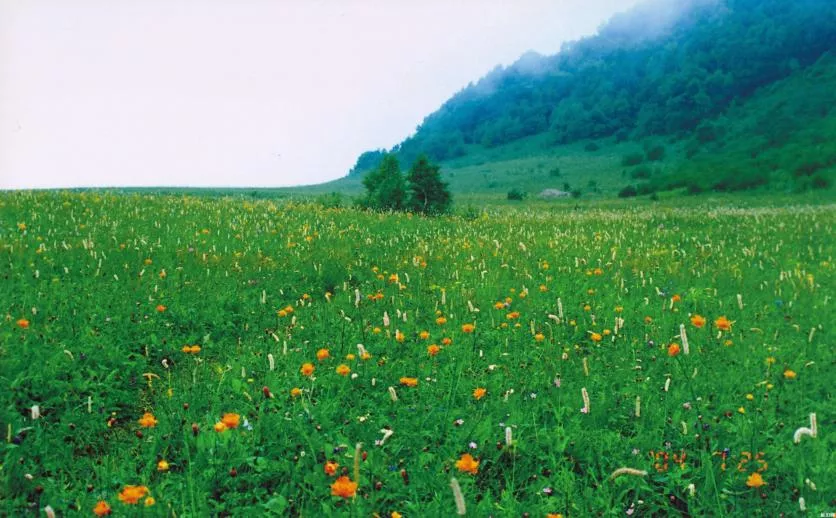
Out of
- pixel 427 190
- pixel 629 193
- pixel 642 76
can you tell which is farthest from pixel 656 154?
pixel 427 190

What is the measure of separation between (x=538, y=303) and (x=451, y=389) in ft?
7.72

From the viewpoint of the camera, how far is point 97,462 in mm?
3262

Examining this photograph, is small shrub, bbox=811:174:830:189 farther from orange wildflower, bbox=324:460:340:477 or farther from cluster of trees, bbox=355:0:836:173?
cluster of trees, bbox=355:0:836:173

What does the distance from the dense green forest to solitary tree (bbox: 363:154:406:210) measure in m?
14.9

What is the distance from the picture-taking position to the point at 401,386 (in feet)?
13.6

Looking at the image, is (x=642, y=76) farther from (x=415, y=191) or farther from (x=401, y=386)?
(x=401, y=386)

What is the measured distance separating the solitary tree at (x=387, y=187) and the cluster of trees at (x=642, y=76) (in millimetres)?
50342

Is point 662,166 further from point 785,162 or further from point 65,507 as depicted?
point 65,507

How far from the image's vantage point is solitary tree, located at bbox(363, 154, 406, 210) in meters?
22.2

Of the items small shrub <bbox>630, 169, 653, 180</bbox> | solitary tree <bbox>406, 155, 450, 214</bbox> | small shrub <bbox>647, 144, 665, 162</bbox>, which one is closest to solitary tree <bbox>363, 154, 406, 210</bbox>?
solitary tree <bbox>406, 155, 450, 214</bbox>

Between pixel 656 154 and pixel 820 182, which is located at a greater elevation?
pixel 656 154

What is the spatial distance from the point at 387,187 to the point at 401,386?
61.4ft

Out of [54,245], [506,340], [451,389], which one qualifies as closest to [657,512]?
[451,389]

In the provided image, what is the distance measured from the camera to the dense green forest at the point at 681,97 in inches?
2279
